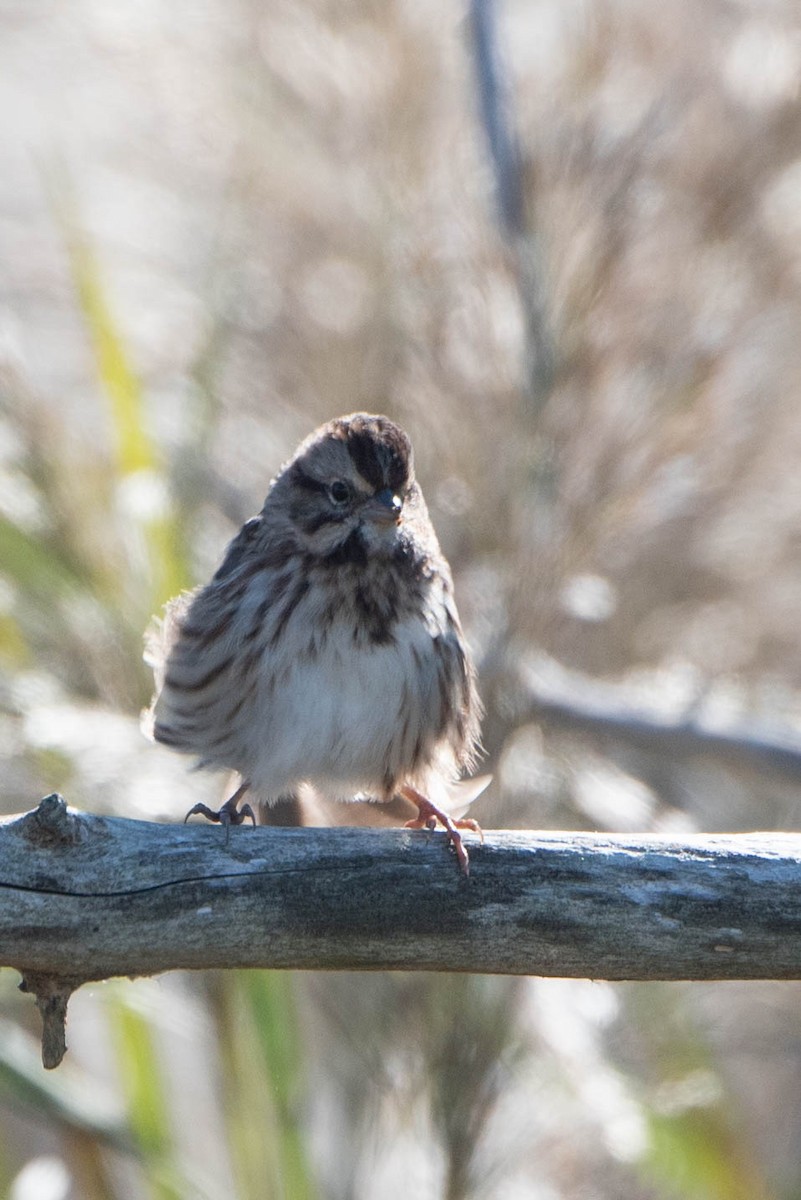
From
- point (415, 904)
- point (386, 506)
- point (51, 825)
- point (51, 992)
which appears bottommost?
point (51, 992)

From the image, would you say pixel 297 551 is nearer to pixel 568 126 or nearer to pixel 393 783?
pixel 393 783

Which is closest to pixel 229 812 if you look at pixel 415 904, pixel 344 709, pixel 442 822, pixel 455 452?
pixel 344 709

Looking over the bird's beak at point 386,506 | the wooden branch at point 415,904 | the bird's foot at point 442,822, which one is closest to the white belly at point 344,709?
the bird's foot at point 442,822

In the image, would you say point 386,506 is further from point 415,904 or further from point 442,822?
point 415,904

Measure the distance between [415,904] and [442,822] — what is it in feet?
1.21

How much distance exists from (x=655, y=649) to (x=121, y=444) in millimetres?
1532

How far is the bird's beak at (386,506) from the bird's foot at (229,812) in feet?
1.97

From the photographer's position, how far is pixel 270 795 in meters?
3.38

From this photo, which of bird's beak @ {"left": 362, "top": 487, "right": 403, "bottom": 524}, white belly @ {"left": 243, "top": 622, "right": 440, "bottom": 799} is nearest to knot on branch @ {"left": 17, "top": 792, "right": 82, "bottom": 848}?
white belly @ {"left": 243, "top": 622, "right": 440, "bottom": 799}

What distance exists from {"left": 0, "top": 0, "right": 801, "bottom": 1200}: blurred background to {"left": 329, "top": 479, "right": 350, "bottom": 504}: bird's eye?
1.03 ft

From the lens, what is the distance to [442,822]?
2779 mm

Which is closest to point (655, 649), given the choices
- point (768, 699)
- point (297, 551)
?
point (768, 699)

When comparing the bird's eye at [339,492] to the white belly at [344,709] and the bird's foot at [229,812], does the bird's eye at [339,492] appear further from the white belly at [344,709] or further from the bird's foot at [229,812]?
the bird's foot at [229,812]

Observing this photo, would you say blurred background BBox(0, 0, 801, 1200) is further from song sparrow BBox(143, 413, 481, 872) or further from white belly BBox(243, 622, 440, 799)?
white belly BBox(243, 622, 440, 799)
